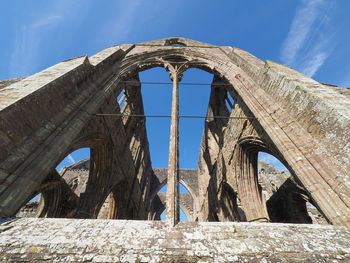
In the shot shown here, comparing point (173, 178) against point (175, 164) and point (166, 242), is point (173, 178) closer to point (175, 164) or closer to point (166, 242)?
point (175, 164)

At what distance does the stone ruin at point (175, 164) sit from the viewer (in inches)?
70.7

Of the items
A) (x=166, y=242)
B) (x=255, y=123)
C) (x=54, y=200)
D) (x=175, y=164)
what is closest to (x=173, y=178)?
(x=175, y=164)

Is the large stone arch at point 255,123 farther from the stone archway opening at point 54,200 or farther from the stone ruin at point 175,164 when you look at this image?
the stone archway opening at point 54,200

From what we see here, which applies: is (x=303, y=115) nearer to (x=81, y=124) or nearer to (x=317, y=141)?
(x=317, y=141)

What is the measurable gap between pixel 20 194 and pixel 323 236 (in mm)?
4082

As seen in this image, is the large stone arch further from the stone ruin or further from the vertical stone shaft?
the vertical stone shaft

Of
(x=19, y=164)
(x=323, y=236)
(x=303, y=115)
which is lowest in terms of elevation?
(x=323, y=236)

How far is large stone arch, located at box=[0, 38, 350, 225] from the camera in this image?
2.54 metres

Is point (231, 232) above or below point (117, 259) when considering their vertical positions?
above

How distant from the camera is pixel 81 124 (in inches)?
156

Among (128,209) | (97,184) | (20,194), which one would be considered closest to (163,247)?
(20,194)

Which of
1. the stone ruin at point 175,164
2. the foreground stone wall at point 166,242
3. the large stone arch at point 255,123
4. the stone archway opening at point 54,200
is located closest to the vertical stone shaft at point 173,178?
the stone ruin at point 175,164

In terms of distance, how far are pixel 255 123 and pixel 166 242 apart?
496 centimetres

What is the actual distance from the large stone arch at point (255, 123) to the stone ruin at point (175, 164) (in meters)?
0.02
